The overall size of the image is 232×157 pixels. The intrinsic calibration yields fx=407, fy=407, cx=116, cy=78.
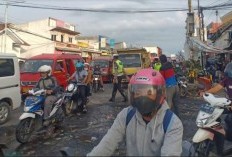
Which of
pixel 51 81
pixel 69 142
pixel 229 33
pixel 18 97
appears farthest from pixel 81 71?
pixel 229 33

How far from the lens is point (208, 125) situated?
5.92m

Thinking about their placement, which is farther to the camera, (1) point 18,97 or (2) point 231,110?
(1) point 18,97

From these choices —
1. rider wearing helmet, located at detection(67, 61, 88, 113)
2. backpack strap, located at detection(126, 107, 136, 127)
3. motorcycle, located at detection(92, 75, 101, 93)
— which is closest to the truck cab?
motorcycle, located at detection(92, 75, 101, 93)

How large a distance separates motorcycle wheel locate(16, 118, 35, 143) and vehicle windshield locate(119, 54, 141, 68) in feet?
56.3

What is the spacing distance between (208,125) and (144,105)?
124 inches

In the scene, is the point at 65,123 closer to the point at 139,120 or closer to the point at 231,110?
the point at 231,110

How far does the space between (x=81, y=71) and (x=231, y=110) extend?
7.71 metres

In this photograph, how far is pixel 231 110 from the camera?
6512 mm

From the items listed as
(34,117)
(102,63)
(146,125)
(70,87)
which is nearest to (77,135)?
(34,117)

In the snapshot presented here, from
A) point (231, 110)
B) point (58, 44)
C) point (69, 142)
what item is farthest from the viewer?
point (58, 44)

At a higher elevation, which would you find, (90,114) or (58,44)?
(58,44)

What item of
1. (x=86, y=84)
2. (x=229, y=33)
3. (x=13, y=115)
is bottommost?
(x=13, y=115)

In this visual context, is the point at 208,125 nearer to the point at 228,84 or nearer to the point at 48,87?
the point at 228,84

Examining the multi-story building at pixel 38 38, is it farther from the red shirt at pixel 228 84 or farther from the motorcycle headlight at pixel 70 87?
the red shirt at pixel 228 84
